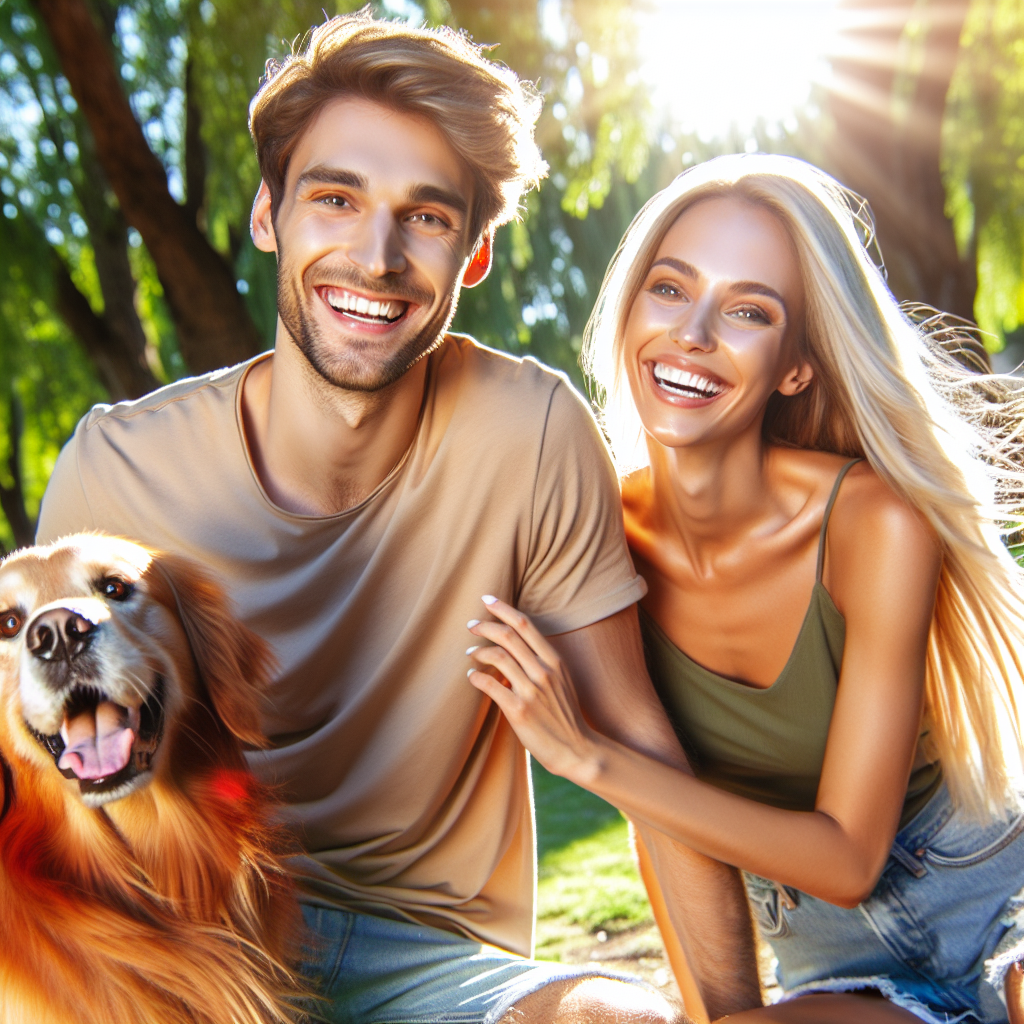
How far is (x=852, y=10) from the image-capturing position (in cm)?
636

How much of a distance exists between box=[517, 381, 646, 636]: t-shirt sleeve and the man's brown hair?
22.0 inches

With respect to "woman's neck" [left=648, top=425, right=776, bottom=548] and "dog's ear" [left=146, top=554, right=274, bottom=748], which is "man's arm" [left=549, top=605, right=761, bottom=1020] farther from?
"dog's ear" [left=146, top=554, right=274, bottom=748]

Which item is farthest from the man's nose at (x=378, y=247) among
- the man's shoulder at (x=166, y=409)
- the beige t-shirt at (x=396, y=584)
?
the man's shoulder at (x=166, y=409)

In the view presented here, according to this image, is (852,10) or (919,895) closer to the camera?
(919,895)

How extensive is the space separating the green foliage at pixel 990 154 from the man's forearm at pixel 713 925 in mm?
7346

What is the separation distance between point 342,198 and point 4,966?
5.32 ft

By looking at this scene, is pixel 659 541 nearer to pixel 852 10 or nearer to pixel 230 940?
pixel 230 940

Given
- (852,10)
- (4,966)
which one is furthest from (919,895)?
(852,10)

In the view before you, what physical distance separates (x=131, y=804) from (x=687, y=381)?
1.46 metres

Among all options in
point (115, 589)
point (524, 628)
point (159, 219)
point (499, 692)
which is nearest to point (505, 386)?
point (524, 628)

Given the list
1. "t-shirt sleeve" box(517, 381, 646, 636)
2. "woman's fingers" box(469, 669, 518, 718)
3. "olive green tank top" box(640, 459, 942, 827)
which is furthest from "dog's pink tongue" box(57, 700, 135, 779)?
"olive green tank top" box(640, 459, 942, 827)

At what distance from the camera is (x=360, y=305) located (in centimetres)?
232

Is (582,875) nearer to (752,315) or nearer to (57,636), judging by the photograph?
(752,315)

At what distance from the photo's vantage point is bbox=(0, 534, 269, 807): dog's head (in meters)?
1.67
